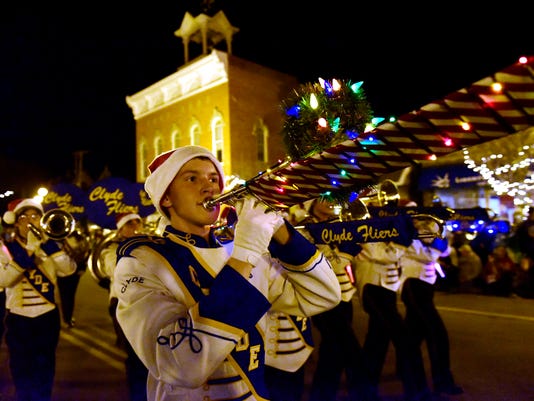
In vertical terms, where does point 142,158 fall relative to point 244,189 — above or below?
above

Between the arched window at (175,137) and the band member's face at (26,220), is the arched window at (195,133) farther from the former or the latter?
the band member's face at (26,220)

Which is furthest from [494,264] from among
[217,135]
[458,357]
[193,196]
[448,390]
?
[217,135]

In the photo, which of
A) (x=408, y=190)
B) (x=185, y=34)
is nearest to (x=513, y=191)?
(x=408, y=190)

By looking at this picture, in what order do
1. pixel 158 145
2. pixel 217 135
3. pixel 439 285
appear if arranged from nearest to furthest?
pixel 439 285
pixel 217 135
pixel 158 145

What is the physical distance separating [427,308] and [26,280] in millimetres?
4460

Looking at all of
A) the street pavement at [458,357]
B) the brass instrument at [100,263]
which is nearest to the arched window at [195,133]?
the street pavement at [458,357]

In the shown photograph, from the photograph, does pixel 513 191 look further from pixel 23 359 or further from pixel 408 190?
pixel 23 359

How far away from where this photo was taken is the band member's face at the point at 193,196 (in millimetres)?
2084

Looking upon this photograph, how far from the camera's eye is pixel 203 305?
1.56 metres

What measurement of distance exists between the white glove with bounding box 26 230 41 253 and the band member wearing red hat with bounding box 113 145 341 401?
10.4ft

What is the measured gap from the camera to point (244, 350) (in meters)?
1.94

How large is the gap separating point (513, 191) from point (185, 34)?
17714 mm

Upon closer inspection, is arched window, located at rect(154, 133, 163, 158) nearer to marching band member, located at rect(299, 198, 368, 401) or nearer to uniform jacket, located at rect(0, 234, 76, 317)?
uniform jacket, located at rect(0, 234, 76, 317)

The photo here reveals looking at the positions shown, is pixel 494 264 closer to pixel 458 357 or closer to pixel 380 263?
pixel 458 357
